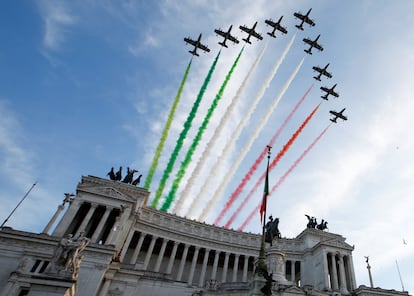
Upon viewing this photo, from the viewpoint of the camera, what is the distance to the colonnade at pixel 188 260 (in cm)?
5216

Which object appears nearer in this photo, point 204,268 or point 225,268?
point 204,268

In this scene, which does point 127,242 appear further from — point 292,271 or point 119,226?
point 292,271

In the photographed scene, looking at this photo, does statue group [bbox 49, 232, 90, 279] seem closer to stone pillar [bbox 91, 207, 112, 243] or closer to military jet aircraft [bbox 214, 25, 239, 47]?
stone pillar [bbox 91, 207, 112, 243]

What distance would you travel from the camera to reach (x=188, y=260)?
58250 mm

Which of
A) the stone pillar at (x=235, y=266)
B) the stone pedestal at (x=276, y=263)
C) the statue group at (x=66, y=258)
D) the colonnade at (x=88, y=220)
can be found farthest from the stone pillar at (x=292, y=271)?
the statue group at (x=66, y=258)

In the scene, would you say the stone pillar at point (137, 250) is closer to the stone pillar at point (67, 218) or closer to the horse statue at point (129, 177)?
the horse statue at point (129, 177)

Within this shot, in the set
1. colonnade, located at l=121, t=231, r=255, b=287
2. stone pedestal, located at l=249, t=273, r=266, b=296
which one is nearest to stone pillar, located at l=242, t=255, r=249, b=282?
Result: colonnade, located at l=121, t=231, r=255, b=287

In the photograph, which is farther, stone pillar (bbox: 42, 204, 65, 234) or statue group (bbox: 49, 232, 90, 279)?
stone pillar (bbox: 42, 204, 65, 234)

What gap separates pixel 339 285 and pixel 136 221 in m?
37.3

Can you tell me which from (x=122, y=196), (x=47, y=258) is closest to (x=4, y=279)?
(x=47, y=258)

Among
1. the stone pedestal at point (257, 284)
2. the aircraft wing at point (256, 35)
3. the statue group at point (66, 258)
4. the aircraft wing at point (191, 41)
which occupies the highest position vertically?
the aircraft wing at point (256, 35)

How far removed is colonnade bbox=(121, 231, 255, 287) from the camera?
52.2 metres

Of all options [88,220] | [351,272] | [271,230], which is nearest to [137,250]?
[88,220]

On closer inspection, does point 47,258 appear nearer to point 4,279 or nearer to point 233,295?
point 4,279
